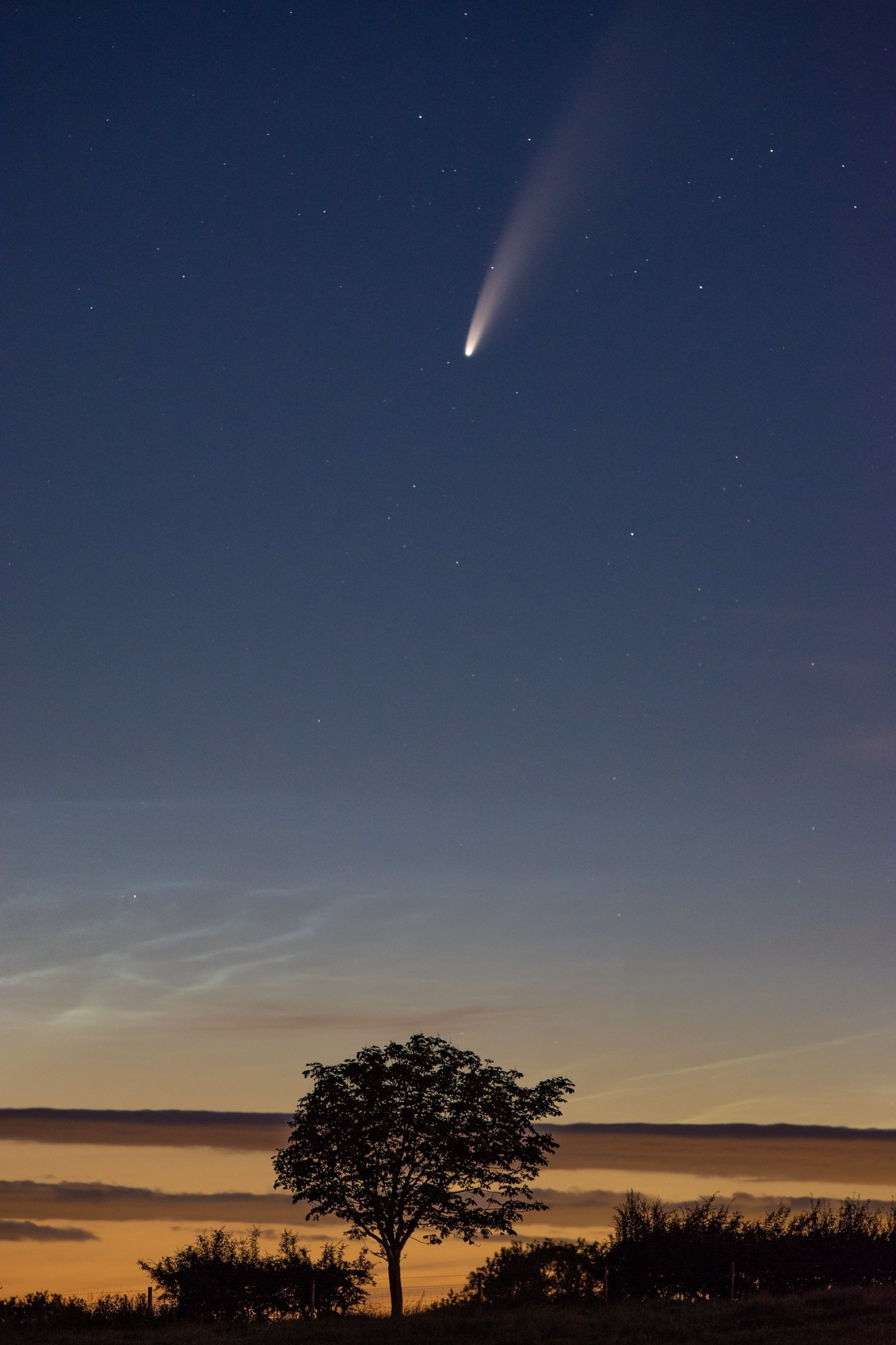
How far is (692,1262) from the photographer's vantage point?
1880 inches

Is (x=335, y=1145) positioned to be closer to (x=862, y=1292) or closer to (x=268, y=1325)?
→ (x=268, y=1325)

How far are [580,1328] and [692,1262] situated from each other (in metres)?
11.8

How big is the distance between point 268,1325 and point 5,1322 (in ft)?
28.4

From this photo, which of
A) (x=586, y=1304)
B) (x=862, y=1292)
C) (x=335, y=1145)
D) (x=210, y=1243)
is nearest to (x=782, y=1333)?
(x=862, y=1292)

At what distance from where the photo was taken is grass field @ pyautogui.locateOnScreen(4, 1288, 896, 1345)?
35.3m

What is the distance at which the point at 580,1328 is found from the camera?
123 feet

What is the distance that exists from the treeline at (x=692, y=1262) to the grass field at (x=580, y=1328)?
5814mm

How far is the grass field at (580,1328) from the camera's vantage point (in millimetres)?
35281

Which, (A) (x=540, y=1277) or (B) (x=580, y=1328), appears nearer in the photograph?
(B) (x=580, y=1328)

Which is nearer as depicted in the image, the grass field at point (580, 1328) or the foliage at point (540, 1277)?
the grass field at point (580, 1328)

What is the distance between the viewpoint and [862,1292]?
41.0 m

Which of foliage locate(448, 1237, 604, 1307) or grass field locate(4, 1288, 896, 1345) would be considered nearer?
grass field locate(4, 1288, 896, 1345)

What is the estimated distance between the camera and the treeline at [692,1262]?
47219 mm

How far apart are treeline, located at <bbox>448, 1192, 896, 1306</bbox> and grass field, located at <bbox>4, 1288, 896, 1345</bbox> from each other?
19.1ft
